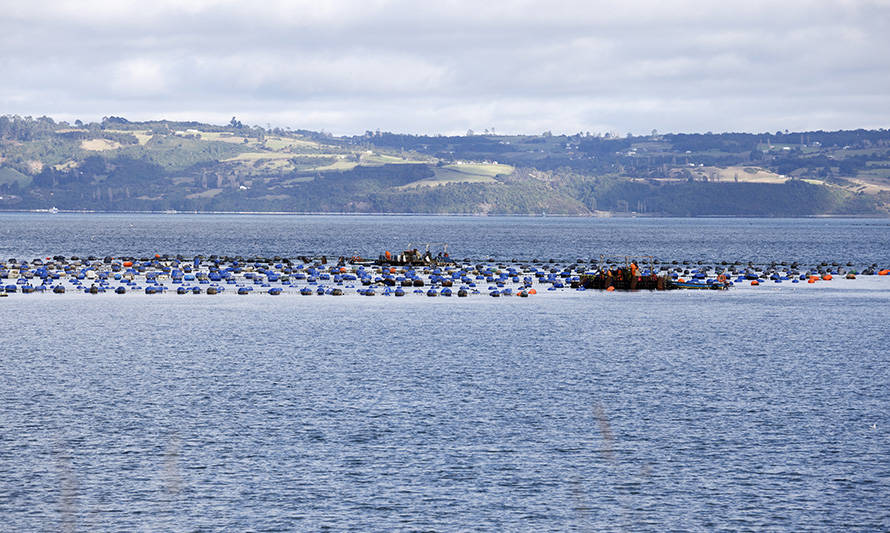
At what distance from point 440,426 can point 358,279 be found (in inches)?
4475

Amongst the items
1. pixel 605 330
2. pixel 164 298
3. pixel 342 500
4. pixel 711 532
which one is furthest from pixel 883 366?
pixel 164 298

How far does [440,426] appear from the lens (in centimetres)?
5878

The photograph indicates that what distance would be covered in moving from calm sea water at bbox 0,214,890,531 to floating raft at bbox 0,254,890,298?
38007 mm

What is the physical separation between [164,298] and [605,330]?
58730 millimetres

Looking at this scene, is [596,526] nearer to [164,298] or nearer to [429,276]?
[164,298]

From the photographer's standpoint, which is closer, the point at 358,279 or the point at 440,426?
the point at 440,426

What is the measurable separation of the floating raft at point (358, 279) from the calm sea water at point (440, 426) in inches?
1496

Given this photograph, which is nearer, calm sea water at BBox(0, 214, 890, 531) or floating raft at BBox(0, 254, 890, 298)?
calm sea water at BBox(0, 214, 890, 531)

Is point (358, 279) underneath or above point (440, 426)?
underneath

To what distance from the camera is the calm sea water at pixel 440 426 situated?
44188 millimetres

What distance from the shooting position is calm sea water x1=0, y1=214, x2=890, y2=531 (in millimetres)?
44188

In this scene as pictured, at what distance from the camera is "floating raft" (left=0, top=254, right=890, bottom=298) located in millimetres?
147375

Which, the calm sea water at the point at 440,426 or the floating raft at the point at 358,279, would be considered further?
Answer: the floating raft at the point at 358,279

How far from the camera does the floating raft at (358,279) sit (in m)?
147
